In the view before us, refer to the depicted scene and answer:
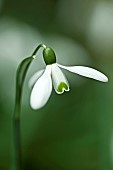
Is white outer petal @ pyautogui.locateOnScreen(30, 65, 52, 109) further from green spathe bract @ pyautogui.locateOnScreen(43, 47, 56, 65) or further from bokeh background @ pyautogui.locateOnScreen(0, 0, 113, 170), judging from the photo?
bokeh background @ pyautogui.locateOnScreen(0, 0, 113, 170)

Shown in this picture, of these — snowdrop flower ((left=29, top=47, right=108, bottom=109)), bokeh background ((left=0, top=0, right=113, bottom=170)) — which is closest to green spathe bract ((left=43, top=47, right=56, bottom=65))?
snowdrop flower ((left=29, top=47, right=108, bottom=109))

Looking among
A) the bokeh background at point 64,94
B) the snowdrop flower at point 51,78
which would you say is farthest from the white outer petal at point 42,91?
the bokeh background at point 64,94

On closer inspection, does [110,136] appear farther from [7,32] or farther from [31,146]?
[7,32]

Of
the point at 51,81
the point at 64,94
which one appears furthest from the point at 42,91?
the point at 64,94

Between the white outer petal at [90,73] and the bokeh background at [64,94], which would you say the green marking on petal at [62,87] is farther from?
the bokeh background at [64,94]

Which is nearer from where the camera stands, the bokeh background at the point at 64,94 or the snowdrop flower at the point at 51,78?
the snowdrop flower at the point at 51,78

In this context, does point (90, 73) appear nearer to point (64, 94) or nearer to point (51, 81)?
point (51, 81)
